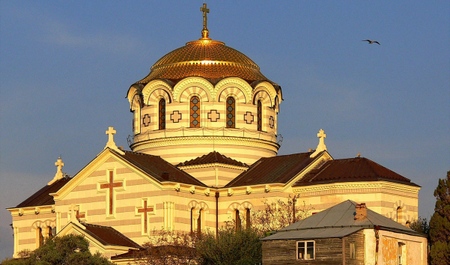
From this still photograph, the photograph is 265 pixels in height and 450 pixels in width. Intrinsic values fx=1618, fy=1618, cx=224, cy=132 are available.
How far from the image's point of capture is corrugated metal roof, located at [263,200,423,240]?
244 feet

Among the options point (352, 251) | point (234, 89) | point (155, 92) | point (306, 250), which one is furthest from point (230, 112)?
point (352, 251)

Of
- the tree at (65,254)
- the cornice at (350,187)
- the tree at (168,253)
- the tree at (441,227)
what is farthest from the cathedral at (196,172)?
the tree at (441,227)

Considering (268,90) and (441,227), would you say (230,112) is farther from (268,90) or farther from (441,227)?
(441,227)

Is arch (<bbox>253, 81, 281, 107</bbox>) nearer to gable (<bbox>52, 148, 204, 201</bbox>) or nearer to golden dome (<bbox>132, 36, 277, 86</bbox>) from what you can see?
golden dome (<bbox>132, 36, 277, 86</bbox>)

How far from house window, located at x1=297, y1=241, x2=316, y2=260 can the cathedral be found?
13374mm

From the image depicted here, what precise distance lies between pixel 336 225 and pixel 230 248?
917 cm

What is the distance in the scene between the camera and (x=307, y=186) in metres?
89.1

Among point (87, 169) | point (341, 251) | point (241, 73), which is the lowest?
point (341, 251)

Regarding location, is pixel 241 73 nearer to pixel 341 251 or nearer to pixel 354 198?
pixel 354 198

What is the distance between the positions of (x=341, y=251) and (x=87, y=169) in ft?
78.8

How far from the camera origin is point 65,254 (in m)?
82.5

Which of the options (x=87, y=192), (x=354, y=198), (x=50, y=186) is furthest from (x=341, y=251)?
(x=50, y=186)

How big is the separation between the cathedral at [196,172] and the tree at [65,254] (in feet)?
15.4

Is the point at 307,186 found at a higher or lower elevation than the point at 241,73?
lower
